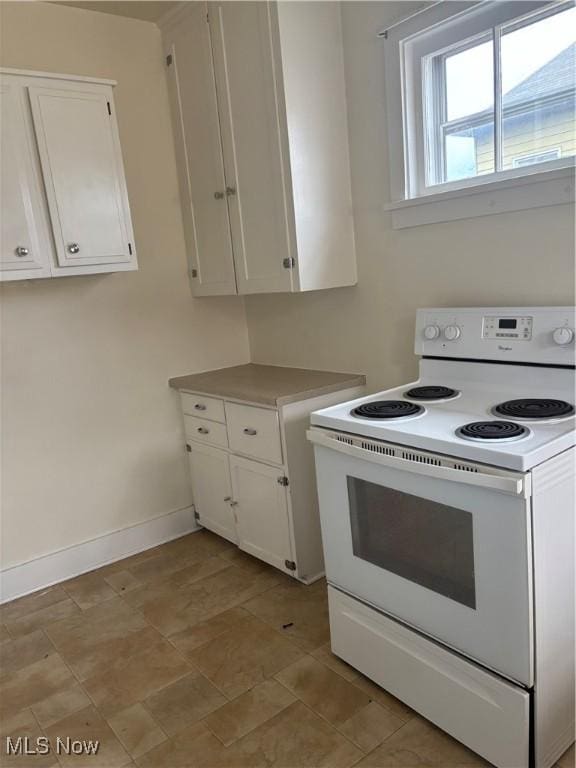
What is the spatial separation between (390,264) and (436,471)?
108 centimetres

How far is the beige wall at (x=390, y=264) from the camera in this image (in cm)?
178

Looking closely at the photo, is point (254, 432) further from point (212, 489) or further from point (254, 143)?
point (254, 143)

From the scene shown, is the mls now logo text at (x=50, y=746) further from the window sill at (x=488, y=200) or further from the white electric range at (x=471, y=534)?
the window sill at (x=488, y=200)

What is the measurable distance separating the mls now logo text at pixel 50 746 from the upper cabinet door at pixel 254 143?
5.44ft

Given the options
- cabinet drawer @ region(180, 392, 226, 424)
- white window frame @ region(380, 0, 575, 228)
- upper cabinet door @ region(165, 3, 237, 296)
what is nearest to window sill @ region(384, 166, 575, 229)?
white window frame @ region(380, 0, 575, 228)

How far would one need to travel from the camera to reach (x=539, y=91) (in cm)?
177

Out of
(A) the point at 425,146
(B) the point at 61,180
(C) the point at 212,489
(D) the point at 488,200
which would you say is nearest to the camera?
(D) the point at 488,200

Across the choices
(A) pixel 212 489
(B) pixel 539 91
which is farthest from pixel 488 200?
(A) pixel 212 489

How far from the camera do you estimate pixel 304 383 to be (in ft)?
7.97

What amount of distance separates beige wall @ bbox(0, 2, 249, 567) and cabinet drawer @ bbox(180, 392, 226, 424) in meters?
0.11

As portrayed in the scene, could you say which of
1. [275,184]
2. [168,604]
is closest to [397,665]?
[168,604]

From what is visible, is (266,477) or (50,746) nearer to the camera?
(50,746)

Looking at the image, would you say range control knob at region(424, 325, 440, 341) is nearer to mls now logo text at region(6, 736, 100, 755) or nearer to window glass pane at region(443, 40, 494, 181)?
window glass pane at region(443, 40, 494, 181)

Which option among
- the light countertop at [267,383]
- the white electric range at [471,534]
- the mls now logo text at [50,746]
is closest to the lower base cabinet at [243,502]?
the light countertop at [267,383]
